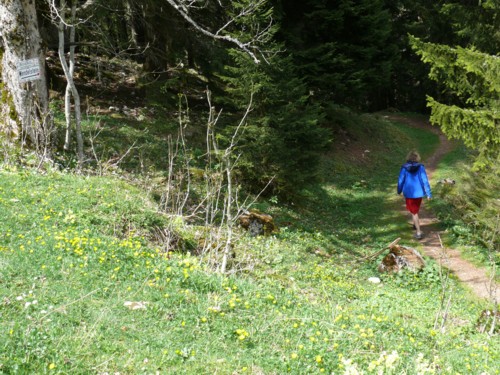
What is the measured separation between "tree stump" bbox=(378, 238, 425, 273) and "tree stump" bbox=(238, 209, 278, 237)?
237 centimetres

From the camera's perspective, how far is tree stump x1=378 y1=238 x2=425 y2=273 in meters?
9.47

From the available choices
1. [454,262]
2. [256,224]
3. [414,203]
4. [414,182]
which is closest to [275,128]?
[256,224]

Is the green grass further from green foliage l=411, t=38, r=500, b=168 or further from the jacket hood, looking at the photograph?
the jacket hood

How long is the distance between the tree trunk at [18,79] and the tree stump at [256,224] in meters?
4.12

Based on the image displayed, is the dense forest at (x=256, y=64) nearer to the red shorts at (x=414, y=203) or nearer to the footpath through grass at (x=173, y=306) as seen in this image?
the red shorts at (x=414, y=203)

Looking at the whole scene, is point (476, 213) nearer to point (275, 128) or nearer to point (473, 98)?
point (473, 98)

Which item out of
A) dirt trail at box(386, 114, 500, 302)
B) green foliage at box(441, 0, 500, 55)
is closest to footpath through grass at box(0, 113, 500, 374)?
dirt trail at box(386, 114, 500, 302)

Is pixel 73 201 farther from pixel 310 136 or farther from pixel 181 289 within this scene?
pixel 310 136

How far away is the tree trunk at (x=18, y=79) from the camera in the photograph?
9086mm

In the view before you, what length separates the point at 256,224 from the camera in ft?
33.9

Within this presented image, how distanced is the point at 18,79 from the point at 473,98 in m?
9.08

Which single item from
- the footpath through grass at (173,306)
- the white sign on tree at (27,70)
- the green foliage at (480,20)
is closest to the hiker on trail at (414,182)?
the footpath through grass at (173,306)

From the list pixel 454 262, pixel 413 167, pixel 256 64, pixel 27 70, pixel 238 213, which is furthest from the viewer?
pixel 413 167

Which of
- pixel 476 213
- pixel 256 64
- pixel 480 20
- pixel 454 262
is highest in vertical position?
pixel 480 20
